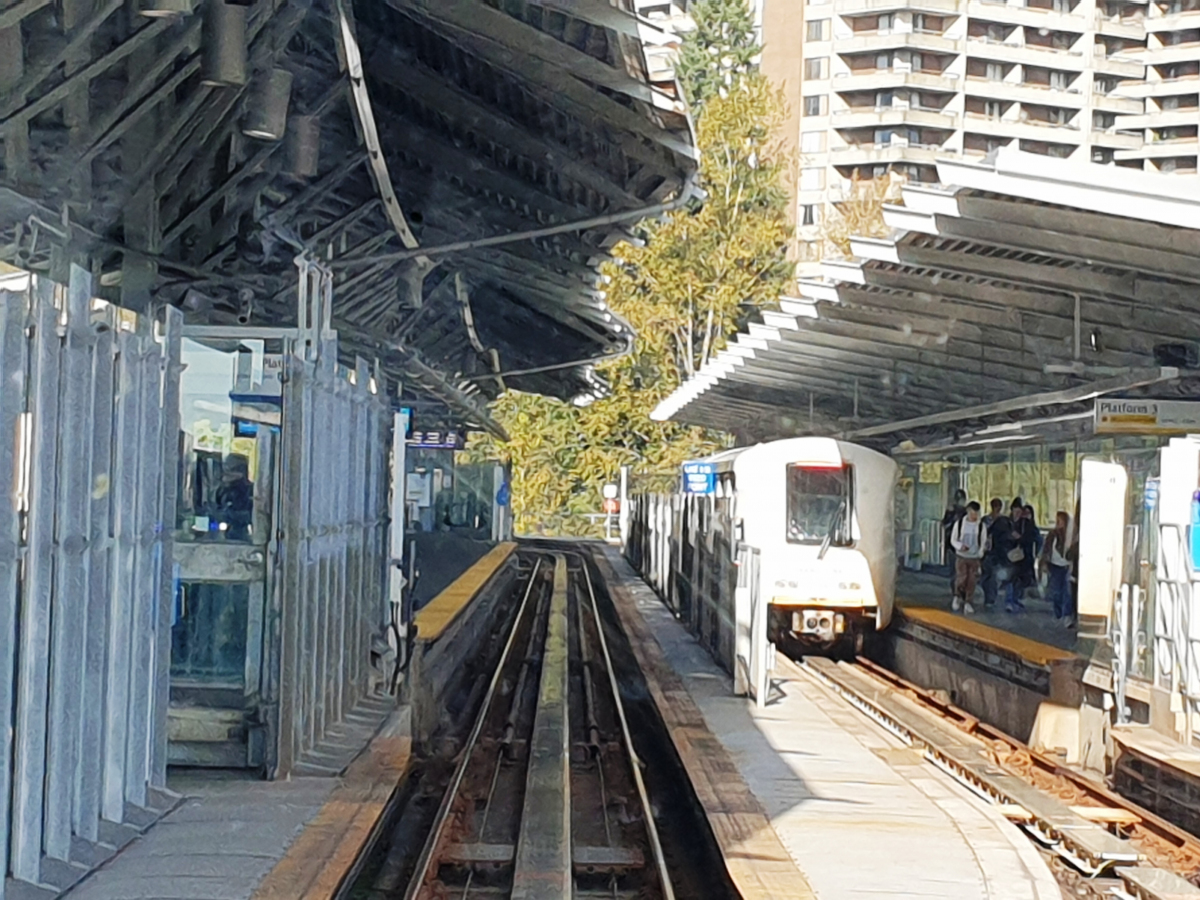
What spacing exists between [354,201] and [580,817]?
5209 millimetres

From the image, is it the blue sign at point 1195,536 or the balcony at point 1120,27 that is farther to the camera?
the balcony at point 1120,27

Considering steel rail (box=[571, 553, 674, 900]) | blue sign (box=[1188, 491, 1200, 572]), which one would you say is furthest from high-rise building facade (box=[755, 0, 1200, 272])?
blue sign (box=[1188, 491, 1200, 572])

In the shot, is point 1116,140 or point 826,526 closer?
point 826,526

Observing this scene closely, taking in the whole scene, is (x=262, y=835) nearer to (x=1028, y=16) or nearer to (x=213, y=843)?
(x=213, y=843)

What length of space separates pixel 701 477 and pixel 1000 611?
3.92m

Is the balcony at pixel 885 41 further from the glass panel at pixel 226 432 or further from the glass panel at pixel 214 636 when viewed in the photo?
the glass panel at pixel 214 636

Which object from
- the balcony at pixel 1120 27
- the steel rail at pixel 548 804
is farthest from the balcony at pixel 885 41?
the steel rail at pixel 548 804

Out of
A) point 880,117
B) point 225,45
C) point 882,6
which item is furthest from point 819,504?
point 882,6

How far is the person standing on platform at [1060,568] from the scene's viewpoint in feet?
63.7

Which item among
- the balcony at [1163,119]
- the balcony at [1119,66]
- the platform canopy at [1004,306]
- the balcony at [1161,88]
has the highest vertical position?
the balcony at [1119,66]

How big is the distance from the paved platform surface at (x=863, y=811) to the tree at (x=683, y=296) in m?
30.5

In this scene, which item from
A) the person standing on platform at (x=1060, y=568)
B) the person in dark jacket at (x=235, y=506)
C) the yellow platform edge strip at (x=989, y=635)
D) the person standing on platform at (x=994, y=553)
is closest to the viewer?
the person in dark jacket at (x=235, y=506)

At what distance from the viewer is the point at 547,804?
437 inches

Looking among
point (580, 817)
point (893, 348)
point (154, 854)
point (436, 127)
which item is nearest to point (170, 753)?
A: point (154, 854)
